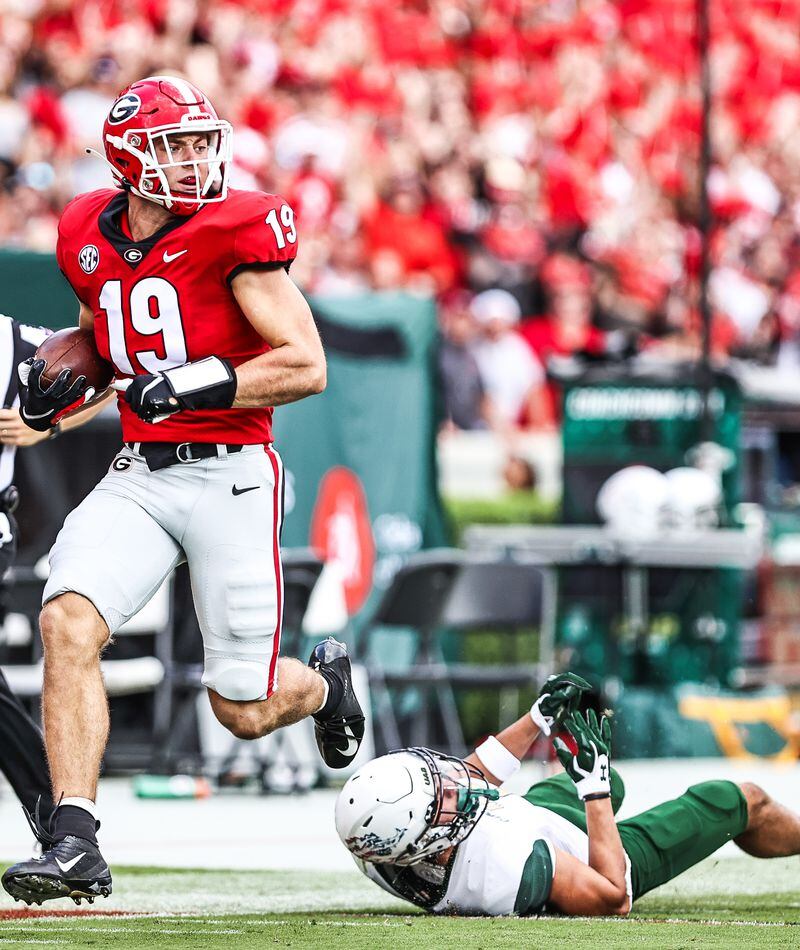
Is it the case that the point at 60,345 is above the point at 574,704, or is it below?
above

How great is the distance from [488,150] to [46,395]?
10.9m

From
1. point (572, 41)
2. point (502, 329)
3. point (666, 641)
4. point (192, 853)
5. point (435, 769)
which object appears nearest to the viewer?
point (435, 769)

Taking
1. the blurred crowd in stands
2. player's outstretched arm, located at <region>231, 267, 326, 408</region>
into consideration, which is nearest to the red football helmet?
player's outstretched arm, located at <region>231, 267, 326, 408</region>

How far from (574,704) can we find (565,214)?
11.3 metres

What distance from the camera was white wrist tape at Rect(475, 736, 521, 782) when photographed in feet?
17.0

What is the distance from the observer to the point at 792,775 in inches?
389

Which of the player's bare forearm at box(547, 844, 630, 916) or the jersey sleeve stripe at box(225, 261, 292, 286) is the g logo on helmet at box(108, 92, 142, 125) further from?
the player's bare forearm at box(547, 844, 630, 916)

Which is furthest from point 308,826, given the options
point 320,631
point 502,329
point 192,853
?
point 502,329

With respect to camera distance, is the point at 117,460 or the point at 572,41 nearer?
the point at 117,460

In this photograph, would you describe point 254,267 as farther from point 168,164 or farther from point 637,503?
point 637,503

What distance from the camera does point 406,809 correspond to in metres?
4.71

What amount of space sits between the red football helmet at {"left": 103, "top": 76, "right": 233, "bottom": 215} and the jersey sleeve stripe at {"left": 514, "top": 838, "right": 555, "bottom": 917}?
5.87 feet

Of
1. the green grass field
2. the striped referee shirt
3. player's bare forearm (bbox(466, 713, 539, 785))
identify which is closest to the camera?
the green grass field

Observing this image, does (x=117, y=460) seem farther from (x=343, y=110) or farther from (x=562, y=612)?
(x=343, y=110)
